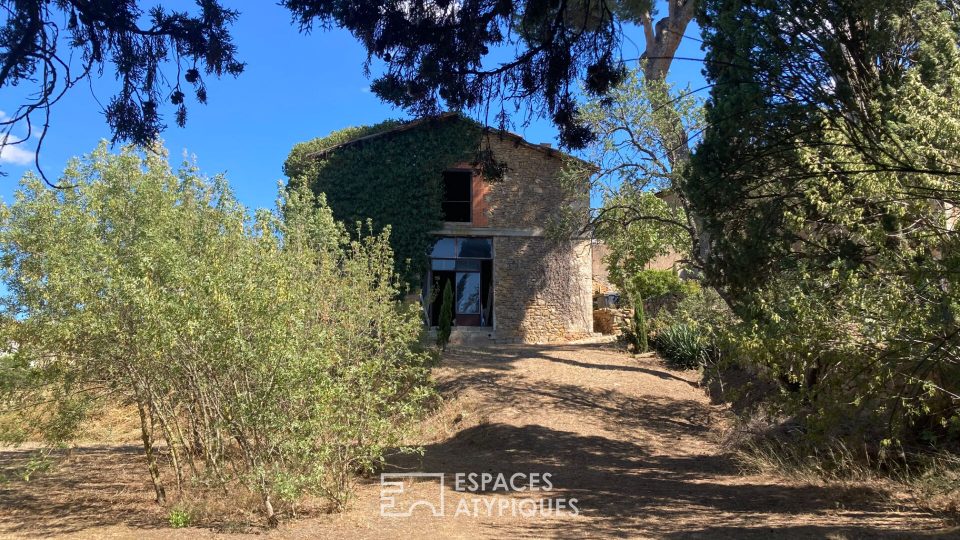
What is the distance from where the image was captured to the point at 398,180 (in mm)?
21594

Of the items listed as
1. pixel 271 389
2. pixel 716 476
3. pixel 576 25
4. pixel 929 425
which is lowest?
pixel 716 476

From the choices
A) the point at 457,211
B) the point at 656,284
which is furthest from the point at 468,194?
the point at 656,284

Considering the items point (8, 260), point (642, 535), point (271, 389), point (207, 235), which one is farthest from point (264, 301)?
point (642, 535)

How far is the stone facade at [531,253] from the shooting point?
73.1ft

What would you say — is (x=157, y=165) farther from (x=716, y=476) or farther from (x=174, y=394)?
(x=716, y=476)

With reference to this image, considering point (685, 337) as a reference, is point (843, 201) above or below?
above

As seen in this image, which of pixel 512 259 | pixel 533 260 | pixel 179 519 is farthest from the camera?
pixel 533 260

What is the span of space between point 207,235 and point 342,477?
313 cm

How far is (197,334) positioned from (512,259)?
1635 cm

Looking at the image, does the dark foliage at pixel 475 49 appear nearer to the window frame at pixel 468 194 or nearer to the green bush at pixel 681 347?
the green bush at pixel 681 347

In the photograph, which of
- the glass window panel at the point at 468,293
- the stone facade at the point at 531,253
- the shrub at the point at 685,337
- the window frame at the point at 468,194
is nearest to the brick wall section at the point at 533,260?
the stone facade at the point at 531,253

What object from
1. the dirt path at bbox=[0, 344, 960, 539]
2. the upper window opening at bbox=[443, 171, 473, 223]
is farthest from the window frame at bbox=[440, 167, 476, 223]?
the dirt path at bbox=[0, 344, 960, 539]

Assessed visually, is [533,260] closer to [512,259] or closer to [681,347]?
[512,259]

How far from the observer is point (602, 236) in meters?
17.3
